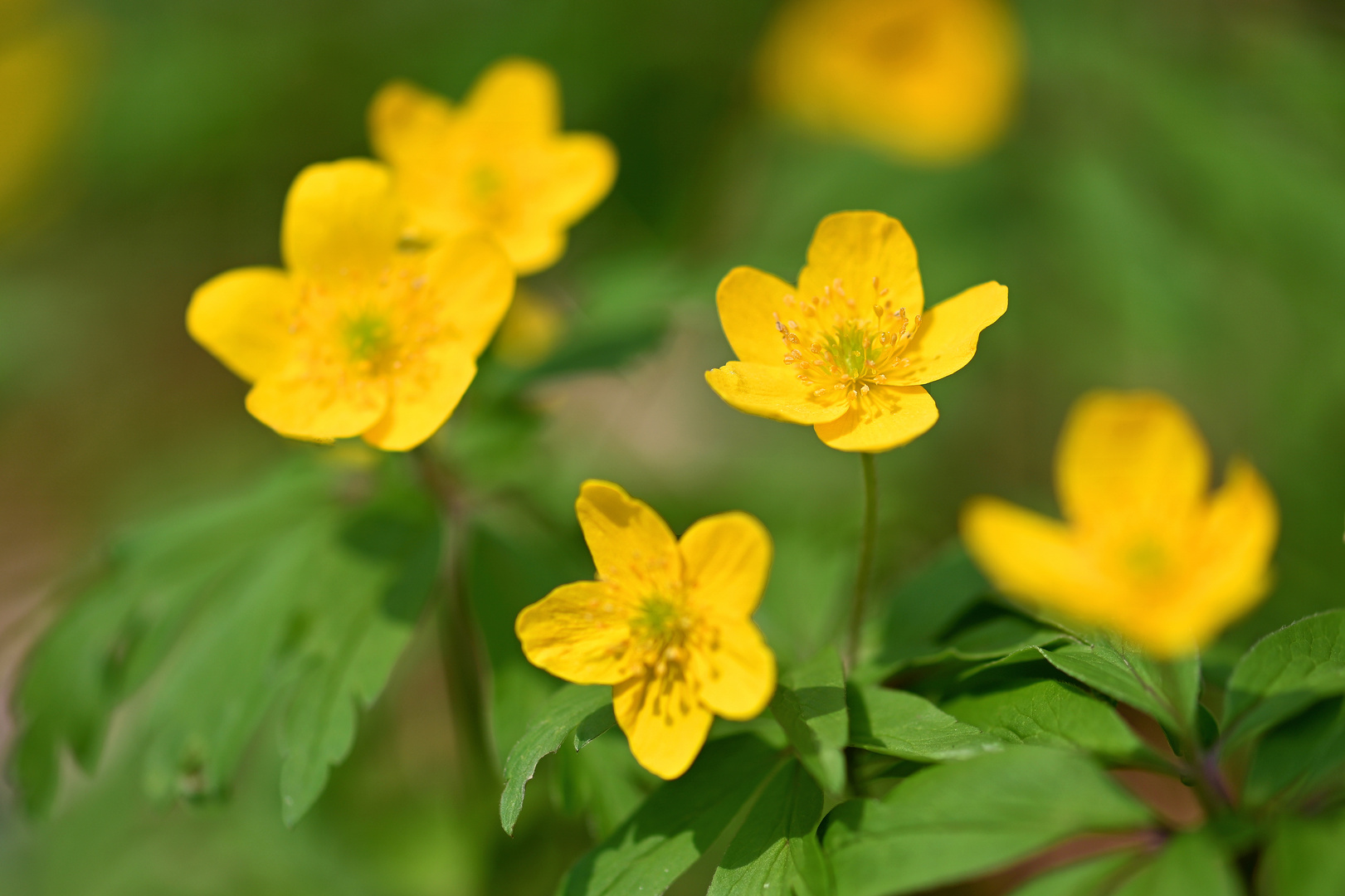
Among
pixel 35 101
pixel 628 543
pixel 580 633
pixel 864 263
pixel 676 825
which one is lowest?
pixel 676 825

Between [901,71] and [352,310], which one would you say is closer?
[352,310]

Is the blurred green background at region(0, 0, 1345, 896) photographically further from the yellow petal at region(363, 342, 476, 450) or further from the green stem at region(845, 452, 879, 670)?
the yellow petal at region(363, 342, 476, 450)

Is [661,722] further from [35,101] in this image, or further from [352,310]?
[35,101]

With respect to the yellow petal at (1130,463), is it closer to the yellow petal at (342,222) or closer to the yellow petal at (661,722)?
the yellow petal at (661,722)

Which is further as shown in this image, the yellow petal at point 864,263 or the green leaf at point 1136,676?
the yellow petal at point 864,263

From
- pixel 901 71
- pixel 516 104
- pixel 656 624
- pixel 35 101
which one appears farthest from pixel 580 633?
pixel 35 101

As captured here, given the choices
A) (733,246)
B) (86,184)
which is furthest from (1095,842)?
(86,184)

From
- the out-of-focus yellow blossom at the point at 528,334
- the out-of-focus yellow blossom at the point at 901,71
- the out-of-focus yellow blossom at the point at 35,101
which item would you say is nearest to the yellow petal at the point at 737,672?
the out-of-focus yellow blossom at the point at 528,334
